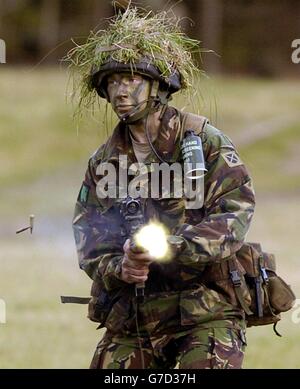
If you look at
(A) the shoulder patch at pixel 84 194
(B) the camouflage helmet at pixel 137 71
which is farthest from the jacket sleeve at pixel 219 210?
(A) the shoulder patch at pixel 84 194

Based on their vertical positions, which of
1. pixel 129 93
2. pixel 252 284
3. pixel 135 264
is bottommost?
pixel 252 284

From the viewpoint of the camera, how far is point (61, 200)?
29.1m

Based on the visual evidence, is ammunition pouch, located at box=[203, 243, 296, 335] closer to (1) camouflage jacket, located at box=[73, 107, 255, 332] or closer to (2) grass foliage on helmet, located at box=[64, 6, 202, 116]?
(1) camouflage jacket, located at box=[73, 107, 255, 332]

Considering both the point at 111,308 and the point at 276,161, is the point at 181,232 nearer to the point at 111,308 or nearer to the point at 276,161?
the point at 111,308

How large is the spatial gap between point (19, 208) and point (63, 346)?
16.7m

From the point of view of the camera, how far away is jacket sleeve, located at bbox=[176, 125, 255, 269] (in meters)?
6.30

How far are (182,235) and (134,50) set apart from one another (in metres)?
0.94

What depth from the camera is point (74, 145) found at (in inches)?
1359

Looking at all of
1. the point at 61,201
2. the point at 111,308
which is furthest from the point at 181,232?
the point at 61,201

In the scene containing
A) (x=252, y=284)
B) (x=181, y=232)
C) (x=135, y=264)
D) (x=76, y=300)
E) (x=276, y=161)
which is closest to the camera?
(x=135, y=264)

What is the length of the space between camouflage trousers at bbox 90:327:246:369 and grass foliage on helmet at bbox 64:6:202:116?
1.21m

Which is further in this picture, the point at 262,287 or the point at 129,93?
the point at 262,287

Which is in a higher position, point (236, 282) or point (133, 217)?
point (133, 217)
